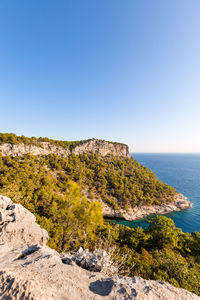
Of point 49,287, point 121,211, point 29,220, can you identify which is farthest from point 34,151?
point 49,287

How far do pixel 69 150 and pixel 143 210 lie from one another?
46.9m

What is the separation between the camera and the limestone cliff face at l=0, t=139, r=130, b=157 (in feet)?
138

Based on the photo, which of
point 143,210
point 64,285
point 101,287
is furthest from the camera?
point 143,210

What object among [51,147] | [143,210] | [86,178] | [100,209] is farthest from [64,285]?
[51,147]

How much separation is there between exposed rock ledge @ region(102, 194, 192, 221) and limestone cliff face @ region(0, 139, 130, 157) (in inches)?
1393

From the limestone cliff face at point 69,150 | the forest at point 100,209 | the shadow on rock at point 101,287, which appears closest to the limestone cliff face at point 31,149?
the limestone cliff face at point 69,150

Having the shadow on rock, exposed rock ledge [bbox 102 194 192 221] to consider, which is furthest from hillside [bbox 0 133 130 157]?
the shadow on rock

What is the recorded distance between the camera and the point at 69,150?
63.7 meters

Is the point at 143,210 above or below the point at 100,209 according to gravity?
below

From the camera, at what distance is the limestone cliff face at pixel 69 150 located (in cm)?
4203

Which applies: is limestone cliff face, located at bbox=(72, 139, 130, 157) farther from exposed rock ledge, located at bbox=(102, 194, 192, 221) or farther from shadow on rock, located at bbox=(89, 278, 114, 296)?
shadow on rock, located at bbox=(89, 278, 114, 296)

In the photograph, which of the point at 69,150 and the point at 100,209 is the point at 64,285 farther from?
the point at 69,150

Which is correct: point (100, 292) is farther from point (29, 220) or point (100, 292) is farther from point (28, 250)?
point (29, 220)

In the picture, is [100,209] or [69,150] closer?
[100,209]
